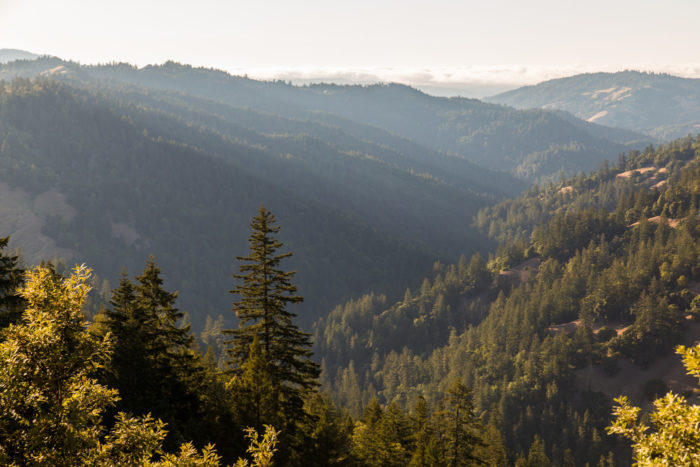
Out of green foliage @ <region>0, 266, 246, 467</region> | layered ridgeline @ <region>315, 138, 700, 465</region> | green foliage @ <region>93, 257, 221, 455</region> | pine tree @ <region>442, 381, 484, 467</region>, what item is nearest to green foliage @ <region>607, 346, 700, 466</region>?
green foliage @ <region>0, 266, 246, 467</region>

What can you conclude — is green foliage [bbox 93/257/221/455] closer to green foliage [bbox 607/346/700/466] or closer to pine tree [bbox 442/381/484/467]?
pine tree [bbox 442/381/484/467]

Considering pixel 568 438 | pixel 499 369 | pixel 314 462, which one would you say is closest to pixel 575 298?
pixel 499 369

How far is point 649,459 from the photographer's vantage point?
35.2ft

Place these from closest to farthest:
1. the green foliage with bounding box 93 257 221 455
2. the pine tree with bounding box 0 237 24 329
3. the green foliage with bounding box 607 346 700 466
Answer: the green foliage with bounding box 607 346 700 466, the pine tree with bounding box 0 237 24 329, the green foliage with bounding box 93 257 221 455

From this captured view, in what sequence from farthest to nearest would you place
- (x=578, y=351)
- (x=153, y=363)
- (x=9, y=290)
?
(x=578, y=351)
(x=153, y=363)
(x=9, y=290)

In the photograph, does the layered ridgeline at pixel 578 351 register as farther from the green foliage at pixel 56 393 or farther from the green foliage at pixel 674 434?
the green foliage at pixel 56 393

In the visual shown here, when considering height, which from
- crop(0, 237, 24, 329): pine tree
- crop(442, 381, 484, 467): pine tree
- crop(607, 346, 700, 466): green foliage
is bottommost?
crop(442, 381, 484, 467): pine tree

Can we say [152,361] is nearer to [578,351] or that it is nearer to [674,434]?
[674,434]

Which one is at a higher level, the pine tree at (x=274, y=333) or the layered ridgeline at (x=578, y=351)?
the pine tree at (x=274, y=333)

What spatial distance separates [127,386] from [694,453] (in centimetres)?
2682

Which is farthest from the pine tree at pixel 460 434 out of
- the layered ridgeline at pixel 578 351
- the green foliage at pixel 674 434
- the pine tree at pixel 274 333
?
the layered ridgeline at pixel 578 351

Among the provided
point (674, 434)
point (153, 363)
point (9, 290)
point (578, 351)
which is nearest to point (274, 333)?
point (153, 363)

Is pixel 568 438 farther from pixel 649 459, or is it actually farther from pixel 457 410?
pixel 649 459

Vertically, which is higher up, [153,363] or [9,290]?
[9,290]
